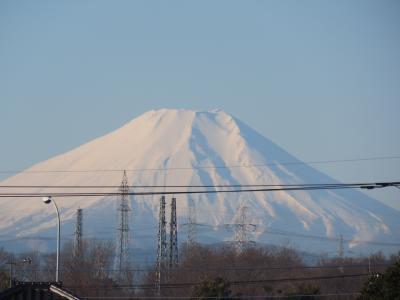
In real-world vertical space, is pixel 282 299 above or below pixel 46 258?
below

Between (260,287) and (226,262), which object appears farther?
(226,262)

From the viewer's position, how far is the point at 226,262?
10750 centimetres

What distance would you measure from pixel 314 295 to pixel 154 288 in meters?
26.2

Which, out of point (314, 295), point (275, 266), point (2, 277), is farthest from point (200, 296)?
point (275, 266)

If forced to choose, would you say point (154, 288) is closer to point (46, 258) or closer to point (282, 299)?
point (282, 299)

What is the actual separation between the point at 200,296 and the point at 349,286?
25.2 meters

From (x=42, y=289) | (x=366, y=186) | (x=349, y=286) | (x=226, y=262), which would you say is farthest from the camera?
(x=226, y=262)

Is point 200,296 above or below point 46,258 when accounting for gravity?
below

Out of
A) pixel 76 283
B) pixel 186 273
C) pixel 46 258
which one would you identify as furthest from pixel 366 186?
pixel 46 258

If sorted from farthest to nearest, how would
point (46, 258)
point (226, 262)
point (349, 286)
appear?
point (46, 258)
point (226, 262)
point (349, 286)

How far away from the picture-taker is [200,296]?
75.7m

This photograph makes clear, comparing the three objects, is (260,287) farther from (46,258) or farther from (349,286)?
(46,258)

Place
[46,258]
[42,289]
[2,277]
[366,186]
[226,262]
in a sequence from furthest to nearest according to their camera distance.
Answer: [46,258] < [226,262] < [2,277] < [42,289] < [366,186]

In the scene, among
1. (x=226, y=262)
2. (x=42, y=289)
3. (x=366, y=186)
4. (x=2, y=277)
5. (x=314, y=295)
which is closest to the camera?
(x=366, y=186)
